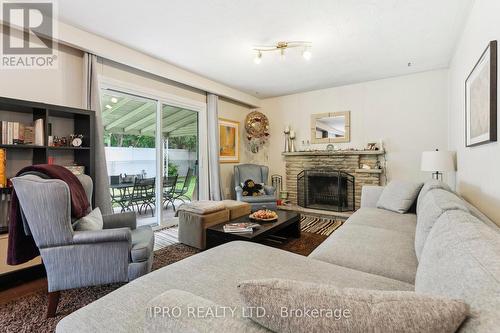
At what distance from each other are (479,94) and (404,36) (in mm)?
1416

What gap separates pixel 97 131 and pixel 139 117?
0.98 meters

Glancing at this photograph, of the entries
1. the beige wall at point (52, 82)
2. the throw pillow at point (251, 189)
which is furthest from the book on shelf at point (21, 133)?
the throw pillow at point (251, 189)

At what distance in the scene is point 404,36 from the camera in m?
3.00

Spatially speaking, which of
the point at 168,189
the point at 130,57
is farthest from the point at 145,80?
the point at 168,189

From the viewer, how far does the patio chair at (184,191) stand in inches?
174

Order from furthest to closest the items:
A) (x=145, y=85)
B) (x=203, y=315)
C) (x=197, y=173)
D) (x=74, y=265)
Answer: (x=197, y=173)
(x=145, y=85)
(x=74, y=265)
(x=203, y=315)

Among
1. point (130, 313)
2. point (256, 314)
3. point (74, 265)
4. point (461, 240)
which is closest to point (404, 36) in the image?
point (461, 240)

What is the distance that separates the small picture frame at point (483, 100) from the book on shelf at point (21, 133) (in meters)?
3.81

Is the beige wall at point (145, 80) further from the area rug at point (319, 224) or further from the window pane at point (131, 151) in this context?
the area rug at point (319, 224)

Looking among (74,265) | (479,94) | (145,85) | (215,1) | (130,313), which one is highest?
(215,1)

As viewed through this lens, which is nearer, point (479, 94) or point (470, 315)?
point (470, 315)

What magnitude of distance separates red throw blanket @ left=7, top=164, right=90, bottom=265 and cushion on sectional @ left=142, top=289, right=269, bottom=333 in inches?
63.1

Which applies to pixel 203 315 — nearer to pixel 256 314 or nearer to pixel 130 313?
pixel 256 314

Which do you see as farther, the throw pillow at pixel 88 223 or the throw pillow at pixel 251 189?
the throw pillow at pixel 251 189
